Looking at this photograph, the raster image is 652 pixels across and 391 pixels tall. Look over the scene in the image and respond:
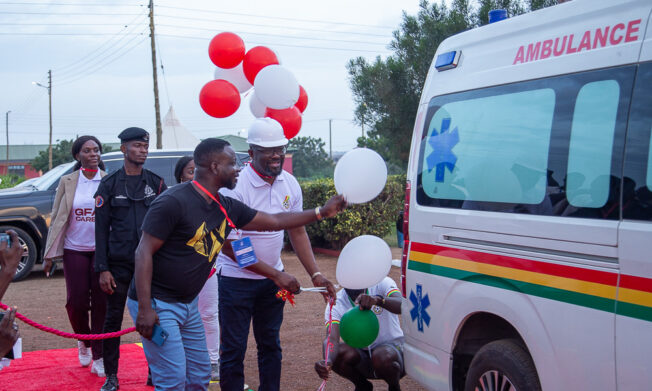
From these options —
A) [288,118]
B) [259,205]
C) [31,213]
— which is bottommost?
[31,213]

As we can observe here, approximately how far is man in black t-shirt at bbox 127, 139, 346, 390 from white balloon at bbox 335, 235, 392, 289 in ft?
1.59

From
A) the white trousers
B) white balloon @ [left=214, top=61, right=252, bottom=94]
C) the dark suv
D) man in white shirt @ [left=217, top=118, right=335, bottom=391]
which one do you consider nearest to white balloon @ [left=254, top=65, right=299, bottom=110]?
white balloon @ [left=214, top=61, right=252, bottom=94]

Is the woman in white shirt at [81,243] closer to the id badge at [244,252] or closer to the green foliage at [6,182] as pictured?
the id badge at [244,252]

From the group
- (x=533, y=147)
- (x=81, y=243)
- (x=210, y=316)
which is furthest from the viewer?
(x=81, y=243)

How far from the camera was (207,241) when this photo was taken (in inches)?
146

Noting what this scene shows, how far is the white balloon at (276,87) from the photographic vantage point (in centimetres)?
590

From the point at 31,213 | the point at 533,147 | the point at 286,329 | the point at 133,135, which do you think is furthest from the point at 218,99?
the point at 31,213

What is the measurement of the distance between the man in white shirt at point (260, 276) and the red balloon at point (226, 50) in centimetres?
260

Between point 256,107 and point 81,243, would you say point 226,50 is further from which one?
point 81,243

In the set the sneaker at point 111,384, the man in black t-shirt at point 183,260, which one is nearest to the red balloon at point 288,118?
the man in black t-shirt at point 183,260

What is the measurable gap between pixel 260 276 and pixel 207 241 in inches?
30.9

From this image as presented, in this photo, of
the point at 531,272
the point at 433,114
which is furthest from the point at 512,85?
the point at 531,272

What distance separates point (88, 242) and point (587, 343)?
4173 mm

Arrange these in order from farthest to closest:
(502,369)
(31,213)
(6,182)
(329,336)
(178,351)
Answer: (6,182), (31,213), (329,336), (178,351), (502,369)
